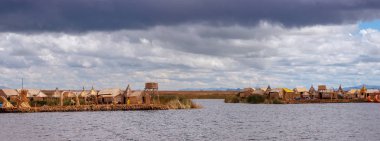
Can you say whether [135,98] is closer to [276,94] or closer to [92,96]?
[92,96]

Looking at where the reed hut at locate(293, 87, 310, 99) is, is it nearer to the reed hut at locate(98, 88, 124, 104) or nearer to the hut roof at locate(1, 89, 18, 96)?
the reed hut at locate(98, 88, 124, 104)

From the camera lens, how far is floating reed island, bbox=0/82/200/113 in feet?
259

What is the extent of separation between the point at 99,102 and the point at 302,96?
5844cm

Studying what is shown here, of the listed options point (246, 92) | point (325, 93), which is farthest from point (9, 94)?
point (325, 93)

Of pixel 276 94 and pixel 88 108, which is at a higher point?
pixel 276 94

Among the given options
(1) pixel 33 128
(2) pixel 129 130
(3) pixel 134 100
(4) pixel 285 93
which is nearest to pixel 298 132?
(2) pixel 129 130

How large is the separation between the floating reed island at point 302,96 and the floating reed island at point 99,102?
128ft

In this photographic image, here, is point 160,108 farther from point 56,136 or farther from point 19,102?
point 56,136

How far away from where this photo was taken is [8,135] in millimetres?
44688

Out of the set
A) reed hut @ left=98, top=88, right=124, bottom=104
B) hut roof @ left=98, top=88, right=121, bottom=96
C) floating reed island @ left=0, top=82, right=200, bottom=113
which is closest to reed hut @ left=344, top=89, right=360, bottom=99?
floating reed island @ left=0, top=82, right=200, bottom=113

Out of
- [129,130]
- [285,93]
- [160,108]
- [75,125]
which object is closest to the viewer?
[129,130]

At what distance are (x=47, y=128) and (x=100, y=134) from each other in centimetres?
804

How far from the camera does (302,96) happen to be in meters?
134

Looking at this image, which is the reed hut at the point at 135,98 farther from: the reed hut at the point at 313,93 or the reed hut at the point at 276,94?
the reed hut at the point at 313,93
